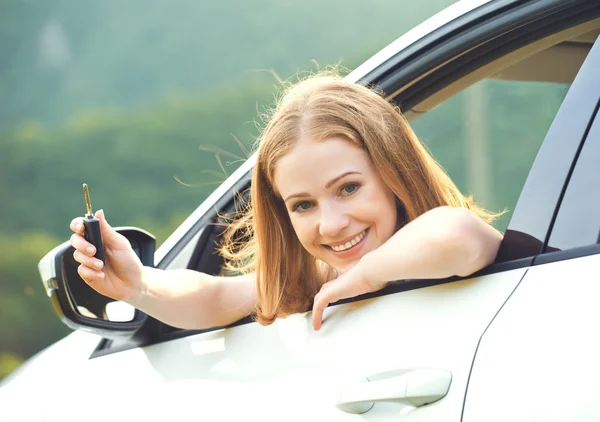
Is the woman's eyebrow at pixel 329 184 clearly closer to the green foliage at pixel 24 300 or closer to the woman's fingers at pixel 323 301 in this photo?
the woman's fingers at pixel 323 301

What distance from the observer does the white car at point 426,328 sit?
1147 mm

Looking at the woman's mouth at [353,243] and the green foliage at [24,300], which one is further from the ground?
the green foliage at [24,300]

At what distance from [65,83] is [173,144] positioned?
1.70m

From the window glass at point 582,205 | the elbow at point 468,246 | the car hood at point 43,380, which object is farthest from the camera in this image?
the car hood at point 43,380

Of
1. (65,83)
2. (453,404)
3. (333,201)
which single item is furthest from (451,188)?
(65,83)

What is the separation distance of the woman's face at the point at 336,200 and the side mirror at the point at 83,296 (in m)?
0.35

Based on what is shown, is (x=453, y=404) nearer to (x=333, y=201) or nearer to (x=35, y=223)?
(x=333, y=201)

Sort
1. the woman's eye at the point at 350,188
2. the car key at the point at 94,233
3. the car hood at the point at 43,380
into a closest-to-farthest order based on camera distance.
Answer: the car key at the point at 94,233 → the woman's eye at the point at 350,188 → the car hood at the point at 43,380

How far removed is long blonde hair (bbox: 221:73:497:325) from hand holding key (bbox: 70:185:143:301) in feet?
0.91

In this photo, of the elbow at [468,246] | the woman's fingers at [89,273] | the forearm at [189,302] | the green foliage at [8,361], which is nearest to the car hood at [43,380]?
the forearm at [189,302]

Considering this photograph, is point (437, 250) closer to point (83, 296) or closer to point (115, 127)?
point (83, 296)

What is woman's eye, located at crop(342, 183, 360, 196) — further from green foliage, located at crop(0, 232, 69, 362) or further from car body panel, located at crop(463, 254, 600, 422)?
green foliage, located at crop(0, 232, 69, 362)

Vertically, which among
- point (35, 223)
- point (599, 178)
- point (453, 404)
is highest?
point (35, 223)

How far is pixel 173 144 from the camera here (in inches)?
388
